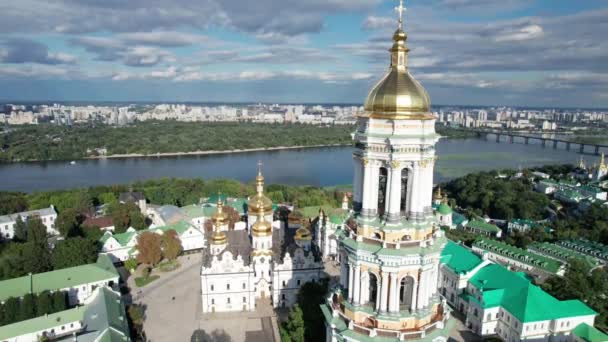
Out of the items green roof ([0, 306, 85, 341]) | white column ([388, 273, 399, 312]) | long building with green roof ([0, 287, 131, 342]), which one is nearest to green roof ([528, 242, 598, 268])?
white column ([388, 273, 399, 312])

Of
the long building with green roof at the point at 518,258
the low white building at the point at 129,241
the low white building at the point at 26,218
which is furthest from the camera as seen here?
the low white building at the point at 26,218

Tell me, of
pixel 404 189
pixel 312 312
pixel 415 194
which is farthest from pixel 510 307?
pixel 415 194

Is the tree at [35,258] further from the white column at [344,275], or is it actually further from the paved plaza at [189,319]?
the white column at [344,275]

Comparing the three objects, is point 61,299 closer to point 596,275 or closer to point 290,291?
point 290,291

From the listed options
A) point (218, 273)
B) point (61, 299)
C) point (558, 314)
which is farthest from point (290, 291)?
point (558, 314)

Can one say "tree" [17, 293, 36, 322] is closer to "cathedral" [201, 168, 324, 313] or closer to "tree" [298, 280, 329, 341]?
"cathedral" [201, 168, 324, 313]

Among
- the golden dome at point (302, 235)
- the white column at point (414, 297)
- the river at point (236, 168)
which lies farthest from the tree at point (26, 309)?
the river at point (236, 168)
